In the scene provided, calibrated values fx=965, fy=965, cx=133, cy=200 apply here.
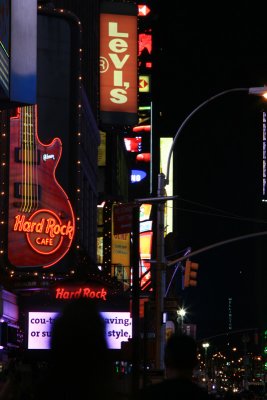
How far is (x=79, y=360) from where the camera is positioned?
440cm

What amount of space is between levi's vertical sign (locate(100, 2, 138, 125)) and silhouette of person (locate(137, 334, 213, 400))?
36115 millimetres

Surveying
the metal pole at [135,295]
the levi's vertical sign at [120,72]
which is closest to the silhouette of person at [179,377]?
the metal pole at [135,295]

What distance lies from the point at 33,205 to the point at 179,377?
2650 cm

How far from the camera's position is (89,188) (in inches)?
2020

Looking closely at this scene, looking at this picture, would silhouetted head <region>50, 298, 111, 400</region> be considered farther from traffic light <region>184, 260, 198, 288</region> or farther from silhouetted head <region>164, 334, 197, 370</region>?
traffic light <region>184, 260, 198, 288</region>

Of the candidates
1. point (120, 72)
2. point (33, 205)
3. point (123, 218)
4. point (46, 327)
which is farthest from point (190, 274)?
point (120, 72)

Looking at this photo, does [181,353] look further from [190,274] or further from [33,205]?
[190,274]

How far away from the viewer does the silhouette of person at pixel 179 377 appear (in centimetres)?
539

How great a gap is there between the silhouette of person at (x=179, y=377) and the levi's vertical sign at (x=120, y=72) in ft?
118

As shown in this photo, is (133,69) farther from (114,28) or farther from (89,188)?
(89,188)

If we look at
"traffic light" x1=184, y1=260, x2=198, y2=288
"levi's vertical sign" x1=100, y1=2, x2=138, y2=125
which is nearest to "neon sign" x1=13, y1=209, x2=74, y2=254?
"traffic light" x1=184, y1=260, x2=198, y2=288

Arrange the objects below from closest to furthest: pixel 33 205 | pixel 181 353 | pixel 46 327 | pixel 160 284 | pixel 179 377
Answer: pixel 179 377, pixel 181 353, pixel 160 284, pixel 46 327, pixel 33 205

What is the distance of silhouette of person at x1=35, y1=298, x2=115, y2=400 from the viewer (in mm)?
4348

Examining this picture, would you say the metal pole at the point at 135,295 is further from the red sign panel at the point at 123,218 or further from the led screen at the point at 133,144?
the led screen at the point at 133,144
